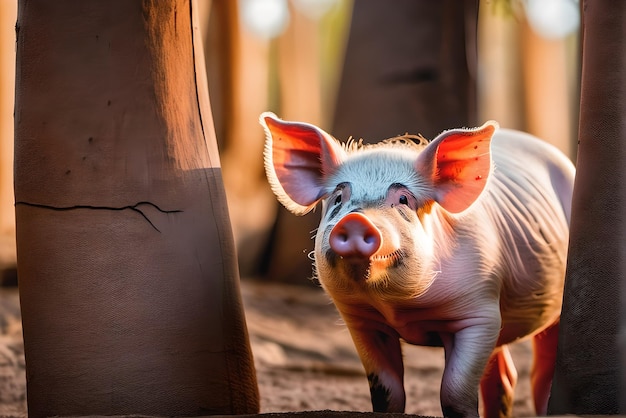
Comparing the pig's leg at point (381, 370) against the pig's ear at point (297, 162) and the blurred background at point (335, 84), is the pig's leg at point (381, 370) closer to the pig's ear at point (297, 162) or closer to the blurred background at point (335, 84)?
the pig's ear at point (297, 162)

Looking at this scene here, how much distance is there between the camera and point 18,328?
21.5ft

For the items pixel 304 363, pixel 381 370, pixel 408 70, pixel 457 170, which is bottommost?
pixel 304 363

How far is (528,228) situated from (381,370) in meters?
1.07

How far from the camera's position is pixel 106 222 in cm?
368

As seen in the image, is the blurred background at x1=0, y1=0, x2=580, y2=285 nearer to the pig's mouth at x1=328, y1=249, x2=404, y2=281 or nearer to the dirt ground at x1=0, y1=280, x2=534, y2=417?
the dirt ground at x1=0, y1=280, x2=534, y2=417

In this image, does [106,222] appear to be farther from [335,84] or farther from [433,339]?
[335,84]

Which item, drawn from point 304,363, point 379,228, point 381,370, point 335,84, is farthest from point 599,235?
point 335,84

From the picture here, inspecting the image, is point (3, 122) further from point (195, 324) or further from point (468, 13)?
point (195, 324)

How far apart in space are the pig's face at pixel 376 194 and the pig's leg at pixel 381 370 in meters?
0.47

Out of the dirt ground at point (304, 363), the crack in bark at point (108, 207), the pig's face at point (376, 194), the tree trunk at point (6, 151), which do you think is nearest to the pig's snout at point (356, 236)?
the pig's face at point (376, 194)

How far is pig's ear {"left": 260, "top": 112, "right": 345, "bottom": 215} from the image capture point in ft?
13.5

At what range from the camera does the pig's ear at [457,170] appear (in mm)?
3982

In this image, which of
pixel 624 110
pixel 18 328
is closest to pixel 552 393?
pixel 624 110

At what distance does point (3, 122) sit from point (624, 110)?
20.9 feet
